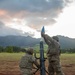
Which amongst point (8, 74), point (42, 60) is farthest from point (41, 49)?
point (8, 74)

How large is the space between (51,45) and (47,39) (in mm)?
470

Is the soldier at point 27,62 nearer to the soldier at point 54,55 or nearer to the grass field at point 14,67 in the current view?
the soldier at point 54,55

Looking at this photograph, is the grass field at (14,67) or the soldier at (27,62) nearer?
the soldier at (27,62)

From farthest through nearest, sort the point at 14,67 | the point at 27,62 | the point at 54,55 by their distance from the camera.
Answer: the point at 14,67 → the point at 54,55 → the point at 27,62

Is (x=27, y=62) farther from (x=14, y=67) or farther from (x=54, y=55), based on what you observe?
(x=14, y=67)

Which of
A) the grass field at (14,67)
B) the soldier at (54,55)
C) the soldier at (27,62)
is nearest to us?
the soldier at (27,62)

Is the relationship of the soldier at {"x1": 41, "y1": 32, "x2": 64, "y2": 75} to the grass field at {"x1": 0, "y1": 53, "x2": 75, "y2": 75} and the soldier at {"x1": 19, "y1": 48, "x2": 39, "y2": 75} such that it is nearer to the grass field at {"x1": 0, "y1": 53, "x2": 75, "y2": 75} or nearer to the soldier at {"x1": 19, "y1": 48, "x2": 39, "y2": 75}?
the soldier at {"x1": 19, "y1": 48, "x2": 39, "y2": 75}

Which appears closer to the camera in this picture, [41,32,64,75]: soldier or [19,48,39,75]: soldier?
[19,48,39,75]: soldier

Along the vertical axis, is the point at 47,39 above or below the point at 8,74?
above

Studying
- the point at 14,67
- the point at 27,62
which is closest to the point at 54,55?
the point at 27,62

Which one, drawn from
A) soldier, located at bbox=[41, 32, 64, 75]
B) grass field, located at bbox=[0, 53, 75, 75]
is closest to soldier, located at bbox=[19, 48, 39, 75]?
soldier, located at bbox=[41, 32, 64, 75]

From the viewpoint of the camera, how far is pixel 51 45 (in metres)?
12.7

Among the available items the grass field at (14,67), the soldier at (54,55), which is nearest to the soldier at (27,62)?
the soldier at (54,55)

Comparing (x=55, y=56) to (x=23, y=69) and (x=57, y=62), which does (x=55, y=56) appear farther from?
(x=23, y=69)
